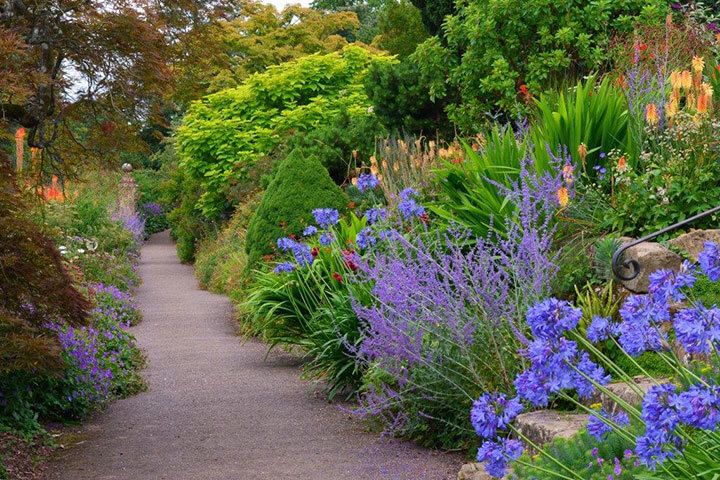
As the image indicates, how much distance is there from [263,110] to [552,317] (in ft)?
68.7

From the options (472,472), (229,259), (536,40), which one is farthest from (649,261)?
(229,259)

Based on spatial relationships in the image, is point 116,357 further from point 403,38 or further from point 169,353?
point 403,38

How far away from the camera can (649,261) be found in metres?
6.17

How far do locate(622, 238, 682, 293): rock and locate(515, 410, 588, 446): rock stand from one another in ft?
4.69

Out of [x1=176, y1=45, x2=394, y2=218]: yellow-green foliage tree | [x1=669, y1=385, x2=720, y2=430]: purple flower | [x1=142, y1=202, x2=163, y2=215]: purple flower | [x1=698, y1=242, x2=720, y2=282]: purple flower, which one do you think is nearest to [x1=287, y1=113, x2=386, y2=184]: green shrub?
[x1=176, y1=45, x2=394, y2=218]: yellow-green foliage tree

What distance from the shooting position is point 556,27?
45.8 ft

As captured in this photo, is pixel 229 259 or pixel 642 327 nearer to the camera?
pixel 642 327

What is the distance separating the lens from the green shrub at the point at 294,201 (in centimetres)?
1205

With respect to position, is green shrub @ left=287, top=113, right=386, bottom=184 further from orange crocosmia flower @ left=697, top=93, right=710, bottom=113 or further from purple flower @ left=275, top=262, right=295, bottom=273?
orange crocosmia flower @ left=697, top=93, right=710, bottom=113

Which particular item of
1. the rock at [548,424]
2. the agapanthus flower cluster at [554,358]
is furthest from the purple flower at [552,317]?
the rock at [548,424]

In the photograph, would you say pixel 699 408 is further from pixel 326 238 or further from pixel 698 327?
pixel 326 238

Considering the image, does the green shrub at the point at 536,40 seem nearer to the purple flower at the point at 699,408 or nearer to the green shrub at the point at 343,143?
the green shrub at the point at 343,143

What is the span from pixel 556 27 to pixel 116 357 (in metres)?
8.43

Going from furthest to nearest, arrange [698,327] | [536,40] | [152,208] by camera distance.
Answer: [152,208]
[536,40]
[698,327]
